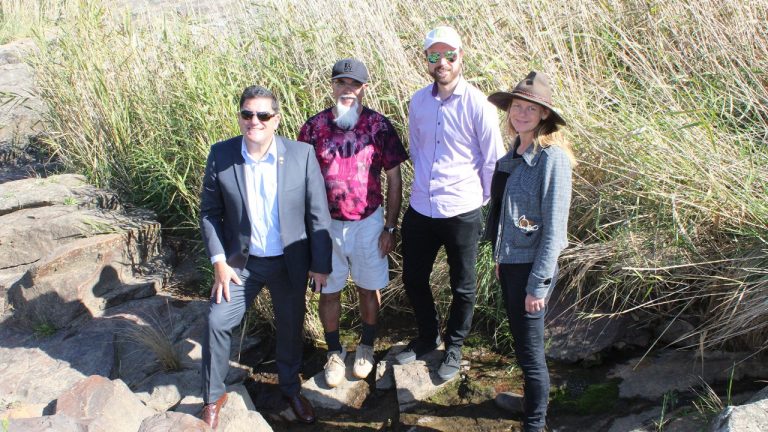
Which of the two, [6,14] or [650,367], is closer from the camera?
[650,367]

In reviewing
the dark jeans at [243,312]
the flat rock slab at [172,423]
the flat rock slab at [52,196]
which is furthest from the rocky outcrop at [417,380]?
the flat rock slab at [52,196]

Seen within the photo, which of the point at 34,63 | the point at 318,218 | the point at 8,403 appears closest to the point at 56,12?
the point at 34,63

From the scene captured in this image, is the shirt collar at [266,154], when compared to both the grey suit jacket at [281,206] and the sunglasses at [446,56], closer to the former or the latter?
the grey suit jacket at [281,206]

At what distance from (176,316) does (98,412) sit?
1266mm

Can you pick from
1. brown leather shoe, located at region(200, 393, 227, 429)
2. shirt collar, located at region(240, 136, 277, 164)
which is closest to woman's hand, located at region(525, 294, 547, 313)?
shirt collar, located at region(240, 136, 277, 164)

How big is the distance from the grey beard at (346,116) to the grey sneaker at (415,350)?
1.37m

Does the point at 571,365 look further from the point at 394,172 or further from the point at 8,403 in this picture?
the point at 8,403

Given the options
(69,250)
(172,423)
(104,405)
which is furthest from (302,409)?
(69,250)

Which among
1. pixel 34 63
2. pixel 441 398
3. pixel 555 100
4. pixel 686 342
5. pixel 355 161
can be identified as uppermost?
pixel 34 63

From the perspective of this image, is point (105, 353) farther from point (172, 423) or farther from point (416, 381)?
point (416, 381)

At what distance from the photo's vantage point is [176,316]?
4.48 metres

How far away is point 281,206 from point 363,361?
1190mm

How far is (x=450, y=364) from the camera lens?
375 cm

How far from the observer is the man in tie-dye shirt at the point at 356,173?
344cm
